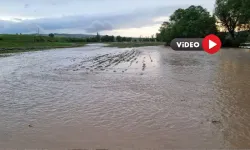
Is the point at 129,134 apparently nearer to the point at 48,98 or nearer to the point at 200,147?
the point at 200,147

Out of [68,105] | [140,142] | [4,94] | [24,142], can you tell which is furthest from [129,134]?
[4,94]

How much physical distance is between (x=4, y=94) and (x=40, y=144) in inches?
252

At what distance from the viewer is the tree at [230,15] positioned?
66500 millimetres

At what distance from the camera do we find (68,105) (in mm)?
9609

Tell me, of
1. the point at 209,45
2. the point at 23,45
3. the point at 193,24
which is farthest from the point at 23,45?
the point at 209,45

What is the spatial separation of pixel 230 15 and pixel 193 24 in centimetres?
865

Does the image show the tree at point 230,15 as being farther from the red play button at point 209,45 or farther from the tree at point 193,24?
the red play button at point 209,45

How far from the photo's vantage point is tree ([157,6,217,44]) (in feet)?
246

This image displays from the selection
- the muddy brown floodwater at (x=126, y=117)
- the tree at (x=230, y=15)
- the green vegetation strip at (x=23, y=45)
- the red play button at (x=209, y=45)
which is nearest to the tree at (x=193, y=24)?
the tree at (x=230, y=15)

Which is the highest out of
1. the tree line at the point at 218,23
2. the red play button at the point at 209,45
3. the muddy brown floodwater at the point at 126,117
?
the tree line at the point at 218,23

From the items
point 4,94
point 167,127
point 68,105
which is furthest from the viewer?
A: point 4,94

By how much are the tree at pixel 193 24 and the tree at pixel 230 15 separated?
2680 millimetres

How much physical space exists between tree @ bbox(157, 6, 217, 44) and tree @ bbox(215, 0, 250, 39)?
8.79 feet

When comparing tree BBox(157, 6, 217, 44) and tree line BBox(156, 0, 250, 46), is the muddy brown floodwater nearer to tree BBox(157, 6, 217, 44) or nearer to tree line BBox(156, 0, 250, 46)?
tree line BBox(156, 0, 250, 46)
